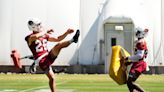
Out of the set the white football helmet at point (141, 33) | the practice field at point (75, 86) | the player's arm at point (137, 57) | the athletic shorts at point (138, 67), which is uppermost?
the white football helmet at point (141, 33)

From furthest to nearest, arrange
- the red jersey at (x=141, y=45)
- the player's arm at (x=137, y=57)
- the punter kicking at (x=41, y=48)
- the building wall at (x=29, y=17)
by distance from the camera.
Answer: the building wall at (x=29, y=17) < the red jersey at (x=141, y=45) < the player's arm at (x=137, y=57) < the punter kicking at (x=41, y=48)

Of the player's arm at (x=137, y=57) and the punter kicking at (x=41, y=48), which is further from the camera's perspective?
the player's arm at (x=137, y=57)

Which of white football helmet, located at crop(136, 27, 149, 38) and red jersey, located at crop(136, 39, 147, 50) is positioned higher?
white football helmet, located at crop(136, 27, 149, 38)

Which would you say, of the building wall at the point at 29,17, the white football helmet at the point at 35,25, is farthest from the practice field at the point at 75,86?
the building wall at the point at 29,17

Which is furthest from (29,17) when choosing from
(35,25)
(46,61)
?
(46,61)

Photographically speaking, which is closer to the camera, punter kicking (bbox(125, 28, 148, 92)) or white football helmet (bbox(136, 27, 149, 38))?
punter kicking (bbox(125, 28, 148, 92))

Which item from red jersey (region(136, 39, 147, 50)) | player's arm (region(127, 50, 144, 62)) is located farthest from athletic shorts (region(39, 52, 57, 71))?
red jersey (region(136, 39, 147, 50))

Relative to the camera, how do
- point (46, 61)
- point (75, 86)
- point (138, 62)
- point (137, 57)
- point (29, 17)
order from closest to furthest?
point (46, 61)
point (137, 57)
point (138, 62)
point (75, 86)
point (29, 17)

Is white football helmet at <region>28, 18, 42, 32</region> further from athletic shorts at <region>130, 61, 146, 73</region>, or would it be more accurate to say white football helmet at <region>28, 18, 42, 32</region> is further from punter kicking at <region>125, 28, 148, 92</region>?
athletic shorts at <region>130, 61, 146, 73</region>

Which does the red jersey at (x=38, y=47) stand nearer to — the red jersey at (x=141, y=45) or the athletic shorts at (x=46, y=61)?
the athletic shorts at (x=46, y=61)

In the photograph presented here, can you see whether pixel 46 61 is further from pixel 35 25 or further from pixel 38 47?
pixel 35 25

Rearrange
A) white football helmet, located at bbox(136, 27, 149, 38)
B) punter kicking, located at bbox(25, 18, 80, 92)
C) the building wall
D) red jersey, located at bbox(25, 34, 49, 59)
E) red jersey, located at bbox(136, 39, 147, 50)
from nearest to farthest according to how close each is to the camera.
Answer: punter kicking, located at bbox(25, 18, 80, 92), red jersey, located at bbox(25, 34, 49, 59), red jersey, located at bbox(136, 39, 147, 50), white football helmet, located at bbox(136, 27, 149, 38), the building wall

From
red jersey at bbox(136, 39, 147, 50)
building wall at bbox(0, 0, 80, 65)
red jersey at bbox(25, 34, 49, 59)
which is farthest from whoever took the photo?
building wall at bbox(0, 0, 80, 65)

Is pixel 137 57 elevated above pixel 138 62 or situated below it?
above
